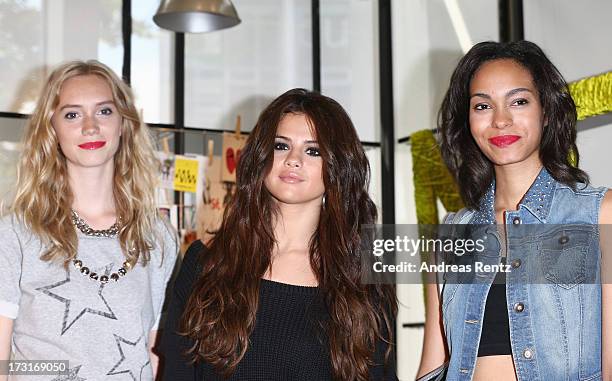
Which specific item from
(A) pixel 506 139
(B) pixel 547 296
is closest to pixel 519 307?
(B) pixel 547 296

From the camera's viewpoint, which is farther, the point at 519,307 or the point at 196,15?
the point at 196,15

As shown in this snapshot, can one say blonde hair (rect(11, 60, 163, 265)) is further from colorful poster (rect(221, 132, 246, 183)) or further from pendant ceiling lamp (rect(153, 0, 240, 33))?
colorful poster (rect(221, 132, 246, 183))

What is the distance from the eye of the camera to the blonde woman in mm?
2316

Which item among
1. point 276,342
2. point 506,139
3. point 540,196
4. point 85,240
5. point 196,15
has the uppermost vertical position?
point 196,15

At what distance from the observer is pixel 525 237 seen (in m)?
2.22

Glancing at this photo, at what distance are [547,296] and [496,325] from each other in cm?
15

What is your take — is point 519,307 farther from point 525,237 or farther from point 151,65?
point 151,65

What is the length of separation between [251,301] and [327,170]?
0.40 metres

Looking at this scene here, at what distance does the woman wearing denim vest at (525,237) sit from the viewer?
2.07 m

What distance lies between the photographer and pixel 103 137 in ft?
8.14

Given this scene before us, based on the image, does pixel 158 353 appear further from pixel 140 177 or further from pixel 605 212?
pixel 605 212

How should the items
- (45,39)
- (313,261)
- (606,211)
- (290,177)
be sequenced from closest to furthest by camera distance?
(606,211) < (290,177) < (313,261) < (45,39)

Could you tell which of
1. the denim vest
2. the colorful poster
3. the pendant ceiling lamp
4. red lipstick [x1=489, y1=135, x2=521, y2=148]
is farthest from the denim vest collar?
the colorful poster

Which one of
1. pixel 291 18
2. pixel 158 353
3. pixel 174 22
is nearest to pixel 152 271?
pixel 158 353
